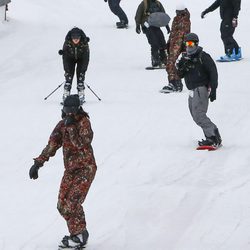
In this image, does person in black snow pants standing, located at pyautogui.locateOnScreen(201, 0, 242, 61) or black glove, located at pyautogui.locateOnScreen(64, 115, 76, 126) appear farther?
person in black snow pants standing, located at pyautogui.locateOnScreen(201, 0, 242, 61)

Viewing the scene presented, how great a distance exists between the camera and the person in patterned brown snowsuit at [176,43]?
1625 cm

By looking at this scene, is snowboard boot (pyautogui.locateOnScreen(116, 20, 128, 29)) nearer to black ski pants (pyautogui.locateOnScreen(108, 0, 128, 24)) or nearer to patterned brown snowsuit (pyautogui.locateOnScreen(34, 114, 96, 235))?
black ski pants (pyautogui.locateOnScreen(108, 0, 128, 24))

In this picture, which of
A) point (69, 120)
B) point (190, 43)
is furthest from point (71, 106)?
point (190, 43)

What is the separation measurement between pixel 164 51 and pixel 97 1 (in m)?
10.7

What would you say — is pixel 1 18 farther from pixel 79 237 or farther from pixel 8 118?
pixel 79 237

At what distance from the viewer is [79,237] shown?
28.1 feet

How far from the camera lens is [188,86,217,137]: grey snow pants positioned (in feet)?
39.4

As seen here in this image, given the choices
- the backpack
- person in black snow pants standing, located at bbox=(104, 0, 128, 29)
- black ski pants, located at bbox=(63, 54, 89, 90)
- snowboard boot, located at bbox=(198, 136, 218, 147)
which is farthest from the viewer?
person in black snow pants standing, located at bbox=(104, 0, 128, 29)

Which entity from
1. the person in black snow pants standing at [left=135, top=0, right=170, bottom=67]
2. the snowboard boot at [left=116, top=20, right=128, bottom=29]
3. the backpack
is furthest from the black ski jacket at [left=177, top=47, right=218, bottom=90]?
the snowboard boot at [left=116, top=20, right=128, bottom=29]

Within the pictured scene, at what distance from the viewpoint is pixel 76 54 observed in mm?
15211

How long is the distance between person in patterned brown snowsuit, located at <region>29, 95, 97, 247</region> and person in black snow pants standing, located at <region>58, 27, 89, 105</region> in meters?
6.47

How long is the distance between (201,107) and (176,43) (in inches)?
170

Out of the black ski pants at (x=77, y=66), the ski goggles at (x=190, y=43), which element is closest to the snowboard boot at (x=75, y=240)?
the ski goggles at (x=190, y=43)

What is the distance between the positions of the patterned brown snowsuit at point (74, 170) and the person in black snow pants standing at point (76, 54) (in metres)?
6.48
